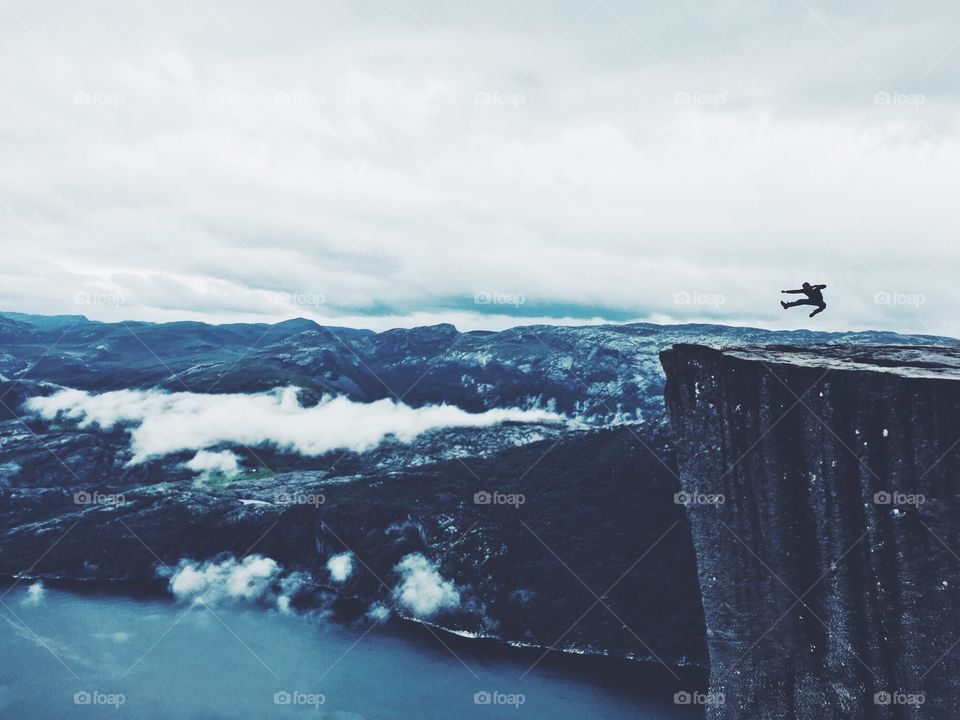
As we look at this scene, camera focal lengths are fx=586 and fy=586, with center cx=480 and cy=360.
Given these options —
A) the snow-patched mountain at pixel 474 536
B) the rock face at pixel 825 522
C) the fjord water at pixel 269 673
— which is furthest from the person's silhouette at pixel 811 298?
the snow-patched mountain at pixel 474 536

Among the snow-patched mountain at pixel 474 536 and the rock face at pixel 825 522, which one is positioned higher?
the rock face at pixel 825 522

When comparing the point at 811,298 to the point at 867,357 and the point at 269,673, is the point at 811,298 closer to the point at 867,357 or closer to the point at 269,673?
the point at 867,357

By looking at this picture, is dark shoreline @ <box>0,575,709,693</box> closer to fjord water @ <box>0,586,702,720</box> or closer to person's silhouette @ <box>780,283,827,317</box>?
fjord water @ <box>0,586,702,720</box>

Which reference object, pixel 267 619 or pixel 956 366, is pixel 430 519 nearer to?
pixel 267 619

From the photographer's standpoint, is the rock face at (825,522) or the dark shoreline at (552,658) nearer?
the rock face at (825,522)

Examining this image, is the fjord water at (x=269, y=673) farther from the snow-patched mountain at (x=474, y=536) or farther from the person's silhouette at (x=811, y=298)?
the person's silhouette at (x=811, y=298)

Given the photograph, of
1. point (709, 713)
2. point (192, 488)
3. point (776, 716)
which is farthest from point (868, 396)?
point (192, 488)

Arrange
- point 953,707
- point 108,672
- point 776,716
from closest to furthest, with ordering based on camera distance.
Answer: point 953,707
point 776,716
point 108,672

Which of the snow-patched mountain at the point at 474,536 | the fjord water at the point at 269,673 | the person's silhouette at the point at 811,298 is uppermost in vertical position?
the person's silhouette at the point at 811,298
